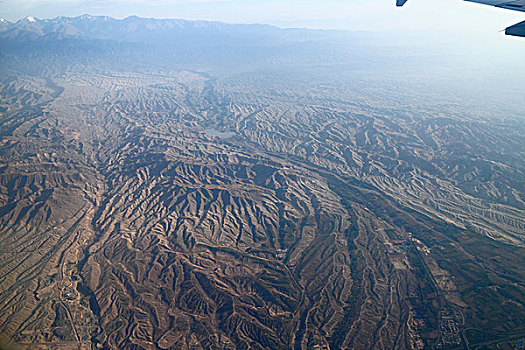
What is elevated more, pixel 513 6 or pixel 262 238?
pixel 513 6

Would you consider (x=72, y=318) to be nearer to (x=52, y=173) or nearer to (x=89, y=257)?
(x=89, y=257)

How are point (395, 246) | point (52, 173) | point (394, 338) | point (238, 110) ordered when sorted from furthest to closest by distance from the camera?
point (238, 110) → point (52, 173) → point (395, 246) → point (394, 338)

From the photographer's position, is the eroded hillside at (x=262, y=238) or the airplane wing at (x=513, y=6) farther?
the eroded hillside at (x=262, y=238)

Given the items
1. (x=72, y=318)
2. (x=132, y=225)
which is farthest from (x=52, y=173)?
(x=72, y=318)

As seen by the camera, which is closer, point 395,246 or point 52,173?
point 395,246

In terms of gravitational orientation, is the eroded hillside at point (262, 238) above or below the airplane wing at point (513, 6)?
below

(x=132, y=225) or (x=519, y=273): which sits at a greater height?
(x=519, y=273)

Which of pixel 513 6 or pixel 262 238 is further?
pixel 262 238

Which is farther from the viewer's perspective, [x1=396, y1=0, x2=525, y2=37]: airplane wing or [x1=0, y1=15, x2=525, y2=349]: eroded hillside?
[x1=0, y1=15, x2=525, y2=349]: eroded hillside

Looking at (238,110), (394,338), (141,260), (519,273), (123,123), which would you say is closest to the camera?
(394,338)

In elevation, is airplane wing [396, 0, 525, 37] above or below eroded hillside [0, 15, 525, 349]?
above

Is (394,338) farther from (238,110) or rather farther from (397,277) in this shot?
(238,110)
